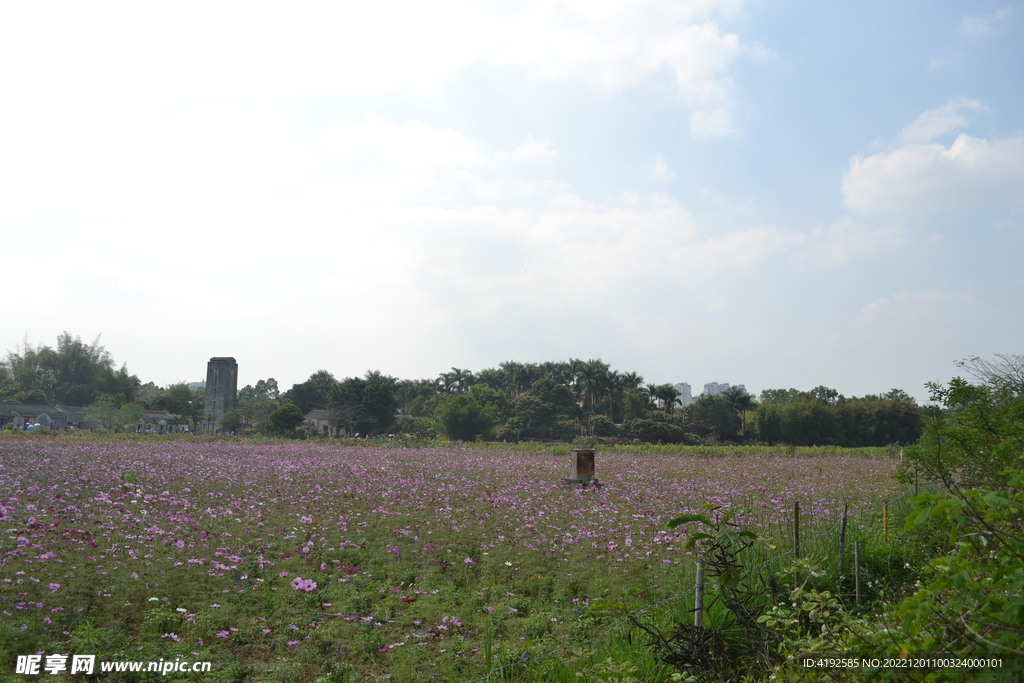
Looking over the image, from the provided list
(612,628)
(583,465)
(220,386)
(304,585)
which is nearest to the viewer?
(612,628)

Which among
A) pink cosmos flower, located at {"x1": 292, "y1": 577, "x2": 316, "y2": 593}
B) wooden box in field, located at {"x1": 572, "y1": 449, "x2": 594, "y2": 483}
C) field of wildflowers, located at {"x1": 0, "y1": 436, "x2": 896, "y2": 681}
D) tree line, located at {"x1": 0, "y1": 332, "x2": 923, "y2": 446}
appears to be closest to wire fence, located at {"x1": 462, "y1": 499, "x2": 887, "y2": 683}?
field of wildflowers, located at {"x1": 0, "y1": 436, "x2": 896, "y2": 681}

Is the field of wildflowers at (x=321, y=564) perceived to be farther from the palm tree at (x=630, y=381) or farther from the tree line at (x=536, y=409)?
the palm tree at (x=630, y=381)

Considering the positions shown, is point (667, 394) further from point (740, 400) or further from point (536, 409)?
point (536, 409)

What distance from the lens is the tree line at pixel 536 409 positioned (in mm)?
40188

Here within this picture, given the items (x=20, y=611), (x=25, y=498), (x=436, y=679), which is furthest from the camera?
(x=25, y=498)

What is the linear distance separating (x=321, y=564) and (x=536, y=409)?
4040 cm

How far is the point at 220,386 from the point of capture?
68562 millimetres

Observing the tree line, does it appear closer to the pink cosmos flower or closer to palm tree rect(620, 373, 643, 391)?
palm tree rect(620, 373, 643, 391)

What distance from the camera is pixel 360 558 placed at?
698 cm

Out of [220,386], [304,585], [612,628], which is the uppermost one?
[220,386]

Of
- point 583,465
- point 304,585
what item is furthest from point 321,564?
point 583,465

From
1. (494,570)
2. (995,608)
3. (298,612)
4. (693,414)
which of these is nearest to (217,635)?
(298,612)

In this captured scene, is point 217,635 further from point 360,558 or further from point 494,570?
point 494,570

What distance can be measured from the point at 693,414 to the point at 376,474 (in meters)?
40.0
